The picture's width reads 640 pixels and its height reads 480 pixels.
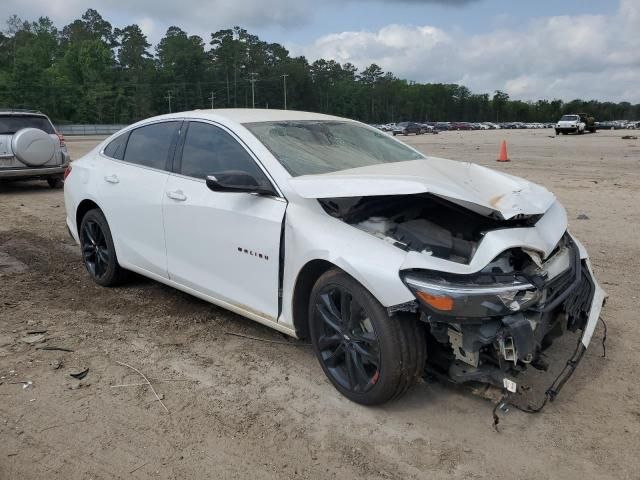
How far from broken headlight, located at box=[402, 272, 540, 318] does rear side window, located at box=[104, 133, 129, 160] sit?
3.31 m

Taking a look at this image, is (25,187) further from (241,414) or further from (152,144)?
(241,414)

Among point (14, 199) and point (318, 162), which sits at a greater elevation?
point (318, 162)

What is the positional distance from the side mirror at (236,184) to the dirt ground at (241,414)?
114 centimetres

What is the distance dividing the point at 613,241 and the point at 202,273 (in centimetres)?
506

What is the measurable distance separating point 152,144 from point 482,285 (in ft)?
10.1

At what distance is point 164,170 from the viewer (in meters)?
4.34

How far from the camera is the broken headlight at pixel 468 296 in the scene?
2635 millimetres

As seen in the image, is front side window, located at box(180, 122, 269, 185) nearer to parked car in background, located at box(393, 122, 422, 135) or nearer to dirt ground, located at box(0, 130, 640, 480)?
dirt ground, located at box(0, 130, 640, 480)

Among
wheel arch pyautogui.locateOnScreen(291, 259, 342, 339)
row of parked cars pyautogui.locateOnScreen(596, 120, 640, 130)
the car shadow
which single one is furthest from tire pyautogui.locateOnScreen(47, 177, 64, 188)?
row of parked cars pyautogui.locateOnScreen(596, 120, 640, 130)

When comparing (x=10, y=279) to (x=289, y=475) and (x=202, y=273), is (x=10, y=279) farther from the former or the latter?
(x=289, y=475)

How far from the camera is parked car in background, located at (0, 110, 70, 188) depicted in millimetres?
10758

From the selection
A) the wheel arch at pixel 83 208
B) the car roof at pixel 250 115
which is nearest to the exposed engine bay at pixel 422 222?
the car roof at pixel 250 115

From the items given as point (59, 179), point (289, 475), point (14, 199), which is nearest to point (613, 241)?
point (289, 475)

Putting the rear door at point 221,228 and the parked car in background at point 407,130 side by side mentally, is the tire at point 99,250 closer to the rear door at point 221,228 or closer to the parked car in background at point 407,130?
the rear door at point 221,228
